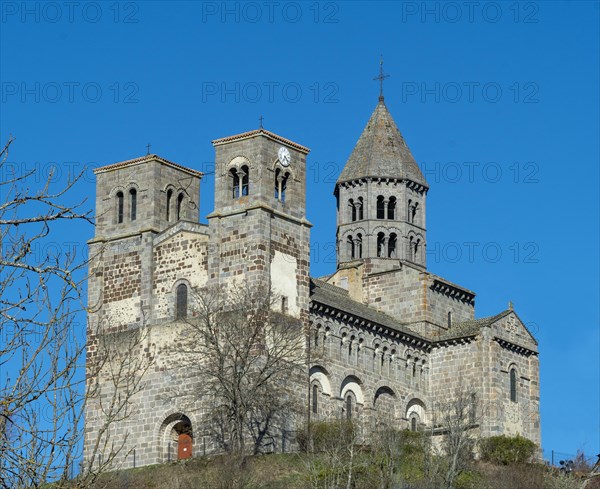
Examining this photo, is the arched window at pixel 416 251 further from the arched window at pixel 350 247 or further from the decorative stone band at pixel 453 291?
the decorative stone band at pixel 453 291

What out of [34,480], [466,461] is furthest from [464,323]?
[34,480]

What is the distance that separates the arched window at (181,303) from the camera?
66.0m

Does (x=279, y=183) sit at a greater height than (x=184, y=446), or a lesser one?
greater

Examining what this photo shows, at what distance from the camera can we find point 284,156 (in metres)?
66.3

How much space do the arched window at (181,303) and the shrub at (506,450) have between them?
601 inches

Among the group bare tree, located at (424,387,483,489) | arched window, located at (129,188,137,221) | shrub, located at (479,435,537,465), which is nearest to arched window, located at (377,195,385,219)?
bare tree, located at (424,387,483,489)

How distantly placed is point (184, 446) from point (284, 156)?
1370 centimetres

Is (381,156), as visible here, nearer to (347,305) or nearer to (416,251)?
(416,251)

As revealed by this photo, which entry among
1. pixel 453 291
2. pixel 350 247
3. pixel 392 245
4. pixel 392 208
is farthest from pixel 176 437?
pixel 392 208

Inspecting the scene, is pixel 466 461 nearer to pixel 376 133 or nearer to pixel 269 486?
pixel 269 486

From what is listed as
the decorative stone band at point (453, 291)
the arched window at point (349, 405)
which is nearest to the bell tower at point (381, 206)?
the decorative stone band at point (453, 291)

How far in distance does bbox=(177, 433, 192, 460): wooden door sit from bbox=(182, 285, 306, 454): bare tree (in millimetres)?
2334

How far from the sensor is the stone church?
64.9m

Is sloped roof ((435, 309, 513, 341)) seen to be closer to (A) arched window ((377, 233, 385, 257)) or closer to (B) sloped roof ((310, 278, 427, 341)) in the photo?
(B) sloped roof ((310, 278, 427, 341))
